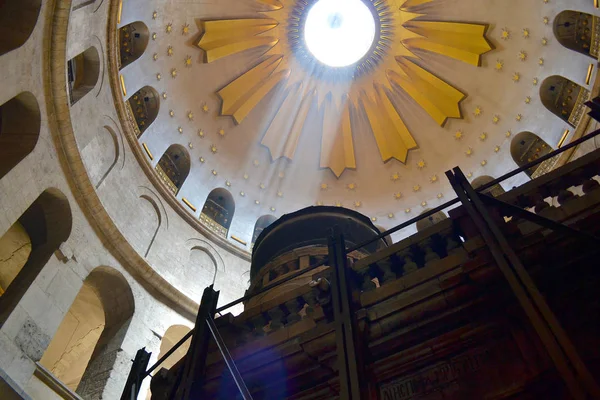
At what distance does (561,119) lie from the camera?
1488cm

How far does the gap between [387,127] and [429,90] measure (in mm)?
2424

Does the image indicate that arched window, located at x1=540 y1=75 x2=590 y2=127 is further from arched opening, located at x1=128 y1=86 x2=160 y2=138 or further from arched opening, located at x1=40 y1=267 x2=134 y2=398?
arched opening, located at x1=40 y1=267 x2=134 y2=398

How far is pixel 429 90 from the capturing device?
66.8ft

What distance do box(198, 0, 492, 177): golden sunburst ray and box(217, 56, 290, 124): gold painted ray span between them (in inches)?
1.7

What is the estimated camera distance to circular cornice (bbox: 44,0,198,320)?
10039 millimetres

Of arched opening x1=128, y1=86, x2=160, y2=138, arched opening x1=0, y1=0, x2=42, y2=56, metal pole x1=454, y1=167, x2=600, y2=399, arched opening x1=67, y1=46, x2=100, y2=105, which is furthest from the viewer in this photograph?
arched opening x1=128, y1=86, x2=160, y2=138

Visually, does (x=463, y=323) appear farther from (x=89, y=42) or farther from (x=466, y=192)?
Result: (x=89, y=42)

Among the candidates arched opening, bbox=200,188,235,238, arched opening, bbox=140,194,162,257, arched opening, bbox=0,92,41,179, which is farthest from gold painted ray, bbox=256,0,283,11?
arched opening, bbox=0,92,41,179

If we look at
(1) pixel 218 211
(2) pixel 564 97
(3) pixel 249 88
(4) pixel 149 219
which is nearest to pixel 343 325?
(4) pixel 149 219

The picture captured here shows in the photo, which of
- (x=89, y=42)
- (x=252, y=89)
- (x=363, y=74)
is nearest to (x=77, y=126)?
(x=89, y=42)

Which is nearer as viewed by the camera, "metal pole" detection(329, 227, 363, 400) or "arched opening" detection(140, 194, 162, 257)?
"metal pole" detection(329, 227, 363, 400)

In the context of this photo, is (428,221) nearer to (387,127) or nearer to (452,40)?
(387,127)

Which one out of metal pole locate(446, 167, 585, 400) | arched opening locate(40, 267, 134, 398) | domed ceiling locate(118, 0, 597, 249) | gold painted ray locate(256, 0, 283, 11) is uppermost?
gold painted ray locate(256, 0, 283, 11)

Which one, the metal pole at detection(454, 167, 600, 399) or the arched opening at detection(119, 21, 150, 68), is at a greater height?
the arched opening at detection(119, 21, 150, 68)
